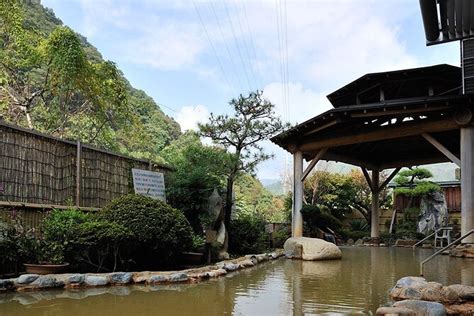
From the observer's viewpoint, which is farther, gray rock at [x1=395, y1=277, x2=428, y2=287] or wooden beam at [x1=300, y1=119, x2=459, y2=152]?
wooden beam at [x1=300, y1=119, x2=459, y2=152]

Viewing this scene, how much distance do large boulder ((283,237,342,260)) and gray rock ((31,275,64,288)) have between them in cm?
542

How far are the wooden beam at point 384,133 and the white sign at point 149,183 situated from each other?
4071mm

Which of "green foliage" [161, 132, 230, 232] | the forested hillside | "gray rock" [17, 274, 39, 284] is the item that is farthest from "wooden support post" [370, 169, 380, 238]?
"gray rock" [17, 274, 39, 284]

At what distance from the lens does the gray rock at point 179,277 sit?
591cm

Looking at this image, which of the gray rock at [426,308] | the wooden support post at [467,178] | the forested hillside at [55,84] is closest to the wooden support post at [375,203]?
the wooden support post at [467,178]

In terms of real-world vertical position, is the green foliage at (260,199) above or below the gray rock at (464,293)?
above

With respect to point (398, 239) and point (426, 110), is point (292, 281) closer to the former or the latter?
point (426, 110)

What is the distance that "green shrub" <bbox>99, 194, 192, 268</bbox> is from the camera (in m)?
6.43

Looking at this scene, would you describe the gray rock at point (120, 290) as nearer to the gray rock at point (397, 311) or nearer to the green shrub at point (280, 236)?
the gray rock at point (397, 311)

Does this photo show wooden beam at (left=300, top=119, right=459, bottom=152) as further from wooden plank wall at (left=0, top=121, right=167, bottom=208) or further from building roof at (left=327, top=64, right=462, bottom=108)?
wooden plank wall at (left=0, top=121, right=167, bottom=208)

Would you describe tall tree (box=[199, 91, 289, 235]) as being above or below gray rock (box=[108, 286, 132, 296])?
above

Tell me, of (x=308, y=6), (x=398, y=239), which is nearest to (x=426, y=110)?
(x=308, y=6)

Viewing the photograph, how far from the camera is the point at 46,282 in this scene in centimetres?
522

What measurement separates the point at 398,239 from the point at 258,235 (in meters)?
6.73
